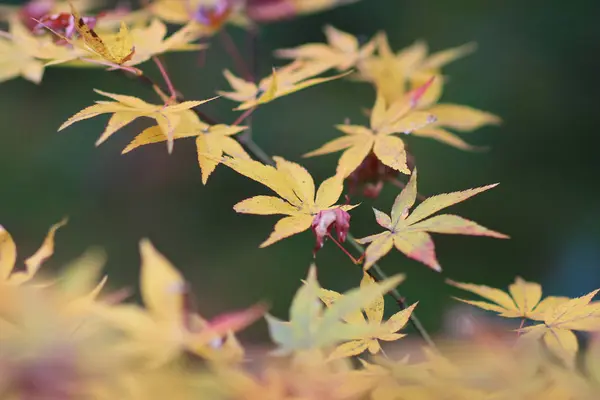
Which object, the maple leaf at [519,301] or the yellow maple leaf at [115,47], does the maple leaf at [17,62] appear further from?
the maple leaf at [519,301]

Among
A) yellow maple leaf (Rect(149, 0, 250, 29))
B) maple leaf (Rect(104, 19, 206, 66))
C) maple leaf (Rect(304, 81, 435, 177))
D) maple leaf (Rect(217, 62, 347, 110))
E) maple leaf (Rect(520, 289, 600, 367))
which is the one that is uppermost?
yellow maple leaf (Rect(149, 0, 250, 29))

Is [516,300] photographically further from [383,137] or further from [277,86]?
[277,86]

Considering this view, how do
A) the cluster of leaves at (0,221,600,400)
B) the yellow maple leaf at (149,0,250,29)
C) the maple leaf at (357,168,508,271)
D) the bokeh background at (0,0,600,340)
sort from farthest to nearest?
the bokeh background at (0,0,600,340) < the yellow maple leaf at (149,0,250,29) < the maple leaf at (357,168,508,271) < the cluster of leaves at (0,221,600,400)

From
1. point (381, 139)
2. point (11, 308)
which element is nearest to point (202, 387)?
point (11, 308)

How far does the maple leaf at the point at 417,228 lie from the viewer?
543 mm

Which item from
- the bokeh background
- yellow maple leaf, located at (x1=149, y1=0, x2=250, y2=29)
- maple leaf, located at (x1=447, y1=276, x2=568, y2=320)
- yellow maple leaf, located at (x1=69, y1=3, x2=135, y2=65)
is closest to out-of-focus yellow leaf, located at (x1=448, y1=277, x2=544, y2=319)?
maple leaf, located at (x1=447, y1=276, x2=568, y2=320)

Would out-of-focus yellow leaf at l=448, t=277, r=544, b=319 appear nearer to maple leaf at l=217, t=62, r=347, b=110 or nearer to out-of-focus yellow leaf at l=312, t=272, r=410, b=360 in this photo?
out-of-focus yellow leaf at l=312, t=272, r=410, b=360

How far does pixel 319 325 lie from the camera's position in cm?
45

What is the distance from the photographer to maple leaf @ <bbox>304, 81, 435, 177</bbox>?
0.74 m

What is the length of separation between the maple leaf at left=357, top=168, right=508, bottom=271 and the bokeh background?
143 cm

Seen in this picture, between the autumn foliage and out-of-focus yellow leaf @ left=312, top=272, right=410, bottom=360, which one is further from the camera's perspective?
out-of-focus yellow leaf @ left=312, top=272, right=410, bottom=360

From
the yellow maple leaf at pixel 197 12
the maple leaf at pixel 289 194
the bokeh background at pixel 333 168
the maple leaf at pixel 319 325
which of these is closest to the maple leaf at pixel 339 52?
the yellow maple leaf at pixel 197 12

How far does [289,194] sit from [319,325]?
221mm

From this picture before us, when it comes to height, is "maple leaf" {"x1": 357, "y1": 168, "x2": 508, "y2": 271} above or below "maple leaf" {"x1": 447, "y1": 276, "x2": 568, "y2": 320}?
above
